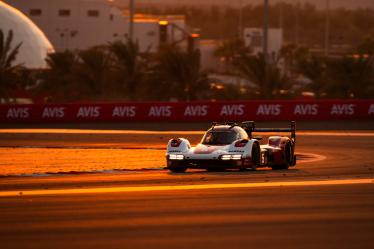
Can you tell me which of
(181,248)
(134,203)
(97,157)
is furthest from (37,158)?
(181,248)

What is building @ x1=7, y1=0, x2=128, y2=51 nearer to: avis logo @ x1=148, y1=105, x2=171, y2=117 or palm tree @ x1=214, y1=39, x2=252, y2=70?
palm tree @ x1=214, y1=39, x2=252, y2=70

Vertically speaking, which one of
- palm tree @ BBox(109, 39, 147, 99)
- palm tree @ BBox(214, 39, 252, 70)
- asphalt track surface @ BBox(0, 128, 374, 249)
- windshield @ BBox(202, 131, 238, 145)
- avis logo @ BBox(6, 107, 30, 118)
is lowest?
avis logo @ BBox(6, 107, 30, 118)

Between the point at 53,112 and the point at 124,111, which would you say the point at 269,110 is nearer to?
the point at 124,111

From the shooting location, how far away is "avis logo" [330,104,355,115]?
51.2m

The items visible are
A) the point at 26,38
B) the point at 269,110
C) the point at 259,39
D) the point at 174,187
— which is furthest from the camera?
→ the point at 259,39

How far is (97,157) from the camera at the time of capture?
101 ft

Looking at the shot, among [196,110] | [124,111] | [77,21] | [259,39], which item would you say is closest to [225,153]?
[196,110]

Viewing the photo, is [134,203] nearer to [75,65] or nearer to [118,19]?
[75,65]

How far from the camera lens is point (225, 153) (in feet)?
80.6

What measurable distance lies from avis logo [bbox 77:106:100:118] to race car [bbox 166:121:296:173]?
25685 mm

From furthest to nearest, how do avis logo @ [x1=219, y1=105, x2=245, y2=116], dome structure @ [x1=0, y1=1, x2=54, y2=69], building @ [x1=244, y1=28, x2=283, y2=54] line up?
1. building @ [x1=244, y1=28, x2=283, y2=54]
2. dome structure @ [x1=0, y1=1, x2=54, y2=69]
3. avis logo @ [x1=219, y1=105, x2=245, y2=116]

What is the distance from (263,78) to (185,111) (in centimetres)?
1448

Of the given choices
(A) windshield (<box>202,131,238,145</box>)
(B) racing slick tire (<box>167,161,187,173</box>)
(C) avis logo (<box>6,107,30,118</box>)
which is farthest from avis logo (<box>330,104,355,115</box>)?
(B) racing slick tire (<box>167,161,187,173</box>)


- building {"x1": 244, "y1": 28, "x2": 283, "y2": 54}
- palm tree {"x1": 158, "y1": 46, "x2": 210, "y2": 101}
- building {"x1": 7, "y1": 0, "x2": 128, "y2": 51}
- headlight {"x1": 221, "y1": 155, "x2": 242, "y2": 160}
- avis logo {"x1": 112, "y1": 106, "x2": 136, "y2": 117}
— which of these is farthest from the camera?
building {"x1": 244, "y1": 28, "x2": 283, "y2": 54}
